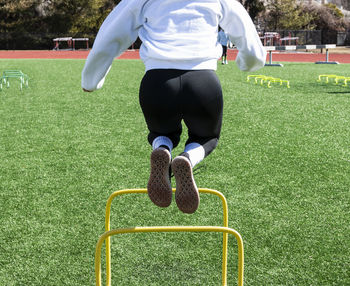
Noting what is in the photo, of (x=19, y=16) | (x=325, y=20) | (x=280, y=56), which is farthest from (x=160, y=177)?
(x=325, y=20)

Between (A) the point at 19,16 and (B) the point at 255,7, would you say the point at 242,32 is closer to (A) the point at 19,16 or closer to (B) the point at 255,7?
(A) the point at 19,16

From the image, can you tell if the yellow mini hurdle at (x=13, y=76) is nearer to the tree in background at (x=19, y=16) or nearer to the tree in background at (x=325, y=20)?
the tree in background at (x=19, y=16)

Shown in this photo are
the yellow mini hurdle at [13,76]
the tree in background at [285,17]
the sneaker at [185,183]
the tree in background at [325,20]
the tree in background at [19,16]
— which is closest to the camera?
the sneaker at [185,183]

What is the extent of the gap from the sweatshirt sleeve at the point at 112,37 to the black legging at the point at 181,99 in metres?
0.21

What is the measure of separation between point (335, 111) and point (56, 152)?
5.74 m

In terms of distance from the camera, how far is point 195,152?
7.12ft

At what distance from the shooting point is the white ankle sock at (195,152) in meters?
2.14

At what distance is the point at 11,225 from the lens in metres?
4.01

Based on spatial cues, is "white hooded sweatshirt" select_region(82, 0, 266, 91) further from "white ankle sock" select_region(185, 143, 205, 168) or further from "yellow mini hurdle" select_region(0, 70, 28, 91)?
"yellow mini hurdle" select_region(0, 70, 28, 91)

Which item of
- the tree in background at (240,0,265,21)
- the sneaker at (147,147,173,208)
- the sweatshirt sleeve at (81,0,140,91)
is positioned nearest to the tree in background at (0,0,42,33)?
the tree in background at (240,0,265,21)

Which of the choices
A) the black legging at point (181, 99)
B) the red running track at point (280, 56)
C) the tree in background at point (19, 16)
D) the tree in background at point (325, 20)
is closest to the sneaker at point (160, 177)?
the black legging at point (181, 99)

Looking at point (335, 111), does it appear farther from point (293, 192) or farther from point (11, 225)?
point (11, 225)

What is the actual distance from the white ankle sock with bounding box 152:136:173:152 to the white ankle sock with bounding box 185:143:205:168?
0.09m

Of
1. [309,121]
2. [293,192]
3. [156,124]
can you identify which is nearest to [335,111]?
[309,121]
